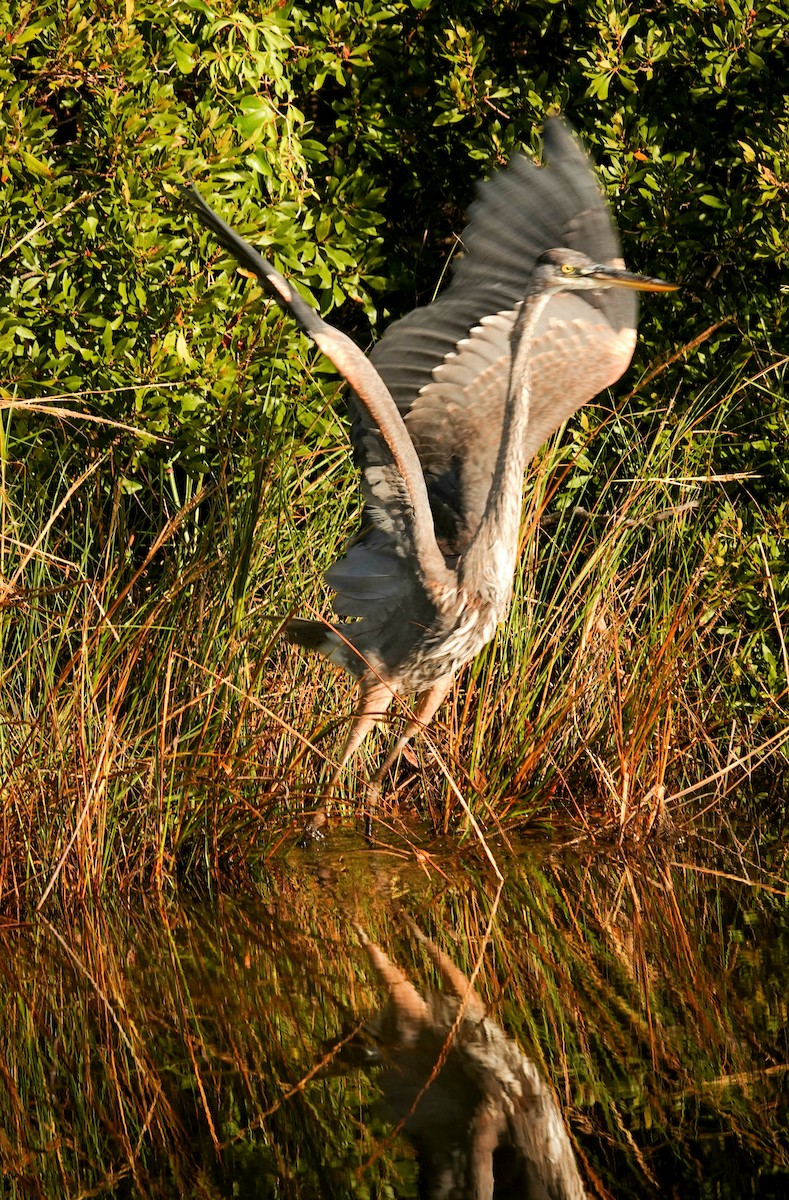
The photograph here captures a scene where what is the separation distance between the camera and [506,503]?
213 inches

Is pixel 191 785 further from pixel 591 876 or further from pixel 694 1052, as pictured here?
pixel 694 1052

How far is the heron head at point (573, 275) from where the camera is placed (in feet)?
18.1

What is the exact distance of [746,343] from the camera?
654 centimetres

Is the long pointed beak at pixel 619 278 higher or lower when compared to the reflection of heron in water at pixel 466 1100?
higher

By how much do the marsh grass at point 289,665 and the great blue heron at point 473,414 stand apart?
0.28m

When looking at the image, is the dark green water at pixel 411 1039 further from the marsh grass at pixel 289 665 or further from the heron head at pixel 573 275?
the heron head at pixel 573 275

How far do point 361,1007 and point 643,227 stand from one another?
157 inches

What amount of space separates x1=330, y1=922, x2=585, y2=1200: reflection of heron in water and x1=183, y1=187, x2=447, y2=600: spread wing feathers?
1.77 metres

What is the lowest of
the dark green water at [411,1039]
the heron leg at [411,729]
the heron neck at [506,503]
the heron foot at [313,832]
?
the heron foot at [313,832]

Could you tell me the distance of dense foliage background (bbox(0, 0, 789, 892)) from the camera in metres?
5.23

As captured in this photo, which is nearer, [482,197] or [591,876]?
[591,876]

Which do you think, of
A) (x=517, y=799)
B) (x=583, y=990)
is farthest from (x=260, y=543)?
(x=583, y=990)

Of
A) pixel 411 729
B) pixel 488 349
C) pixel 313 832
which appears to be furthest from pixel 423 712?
pixel 488 349

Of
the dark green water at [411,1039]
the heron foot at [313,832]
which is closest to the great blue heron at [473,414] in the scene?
the heron foot at [313,832]
